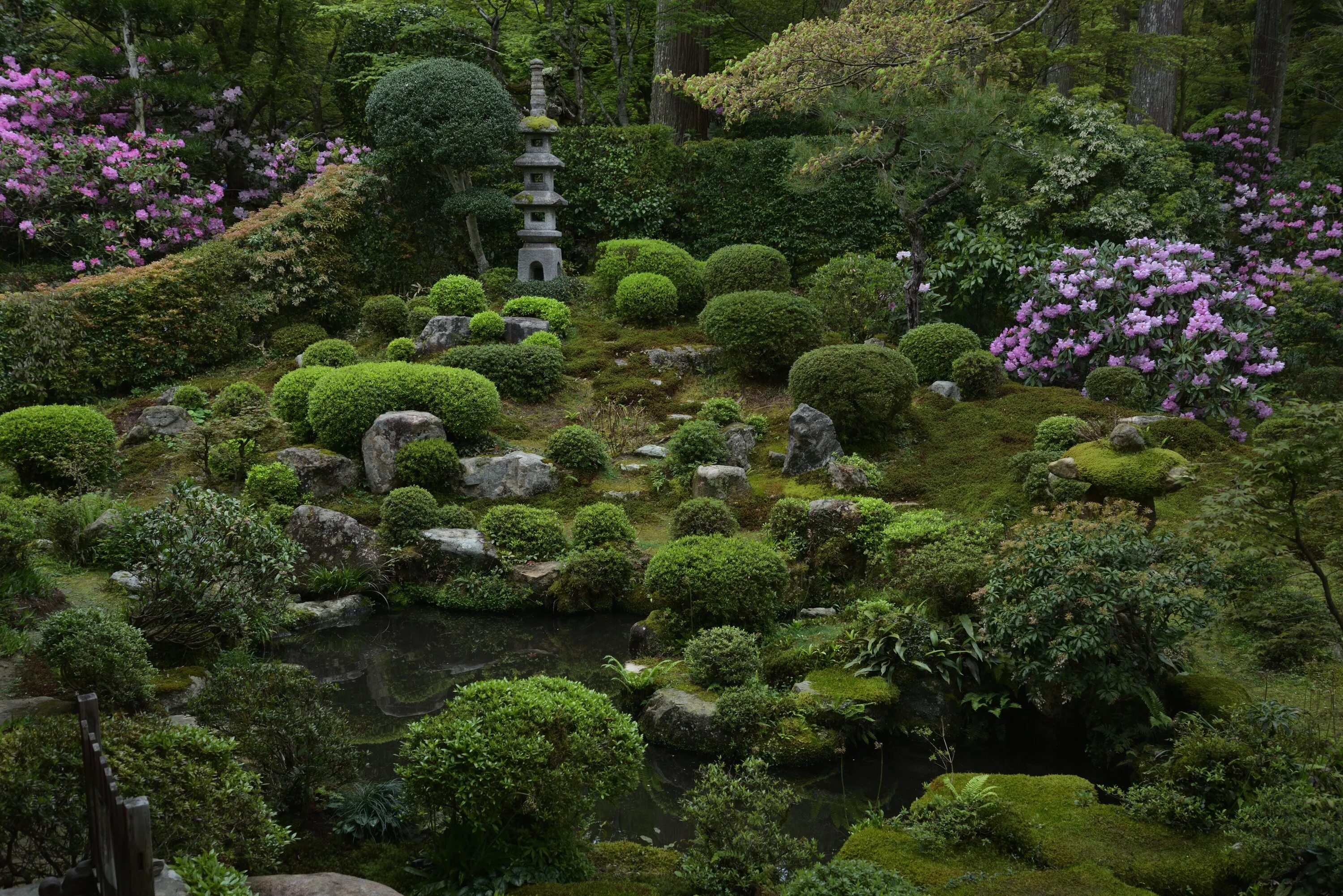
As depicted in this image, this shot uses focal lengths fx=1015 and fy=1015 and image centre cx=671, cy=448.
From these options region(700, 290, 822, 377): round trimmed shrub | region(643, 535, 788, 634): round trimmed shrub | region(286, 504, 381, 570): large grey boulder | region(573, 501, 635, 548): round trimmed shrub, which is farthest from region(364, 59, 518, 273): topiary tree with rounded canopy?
region(643, 535, 788, 634): round trimmed shrub

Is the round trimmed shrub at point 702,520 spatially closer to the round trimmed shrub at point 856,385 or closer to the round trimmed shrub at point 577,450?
the round trimmed shrub at point 577,450

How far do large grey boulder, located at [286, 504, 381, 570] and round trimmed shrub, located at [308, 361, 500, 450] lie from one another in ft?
6.13

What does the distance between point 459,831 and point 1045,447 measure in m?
8.12

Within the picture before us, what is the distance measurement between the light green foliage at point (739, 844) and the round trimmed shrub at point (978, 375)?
880cm

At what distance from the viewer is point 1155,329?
44.8 ft

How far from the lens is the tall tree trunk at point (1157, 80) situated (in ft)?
65.2

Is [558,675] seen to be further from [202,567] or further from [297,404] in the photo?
[297,404]

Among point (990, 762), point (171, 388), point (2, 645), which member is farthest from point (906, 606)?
point (171, 388)

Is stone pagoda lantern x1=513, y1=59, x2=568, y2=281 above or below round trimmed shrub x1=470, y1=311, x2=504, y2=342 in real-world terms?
above

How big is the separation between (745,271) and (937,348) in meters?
3.71

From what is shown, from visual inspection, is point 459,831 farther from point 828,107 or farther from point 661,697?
point 828,107

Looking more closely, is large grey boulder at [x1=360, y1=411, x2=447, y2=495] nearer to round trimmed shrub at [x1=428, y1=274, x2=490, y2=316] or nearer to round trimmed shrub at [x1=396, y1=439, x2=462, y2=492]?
round trimmed shrub at [x1=396, y1=439, x2=462, y2=492]

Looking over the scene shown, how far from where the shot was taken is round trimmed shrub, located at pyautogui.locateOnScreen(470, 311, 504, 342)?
598 inches

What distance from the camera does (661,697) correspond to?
310 inches
